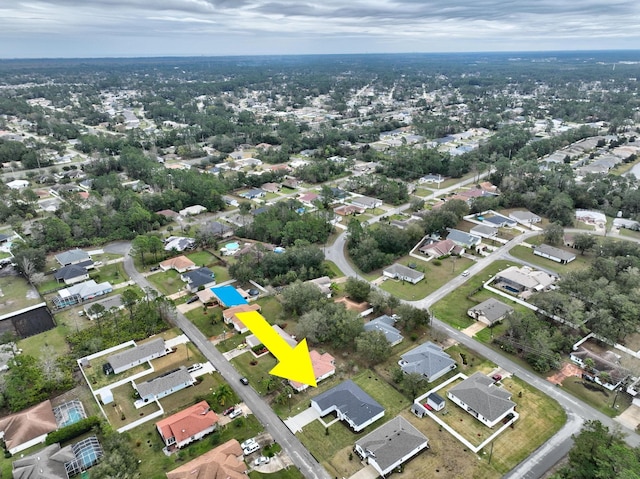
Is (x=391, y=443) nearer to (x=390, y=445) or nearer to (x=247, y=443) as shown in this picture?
(x=390, y=445)

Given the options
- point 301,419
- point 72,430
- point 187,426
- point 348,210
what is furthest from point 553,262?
point 72,430

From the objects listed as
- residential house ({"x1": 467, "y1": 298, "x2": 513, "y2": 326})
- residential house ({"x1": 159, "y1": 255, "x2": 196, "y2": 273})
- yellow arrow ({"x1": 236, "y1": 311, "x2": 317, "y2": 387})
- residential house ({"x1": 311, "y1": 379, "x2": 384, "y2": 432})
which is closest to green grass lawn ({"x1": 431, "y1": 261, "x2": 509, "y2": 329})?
residential house ({"x1": 467, "y1": 298, "x2": 513, "y2": 326})

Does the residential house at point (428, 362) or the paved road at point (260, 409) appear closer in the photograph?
the paved road at point (260, 409)

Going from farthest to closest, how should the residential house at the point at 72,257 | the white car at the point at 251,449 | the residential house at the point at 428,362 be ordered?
the residential house at the point at 72,257 → the residential house at the point at 428,362 → the white car at the point at 251,449

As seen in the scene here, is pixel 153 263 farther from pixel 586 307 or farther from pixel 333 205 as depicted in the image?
pixel 586 307

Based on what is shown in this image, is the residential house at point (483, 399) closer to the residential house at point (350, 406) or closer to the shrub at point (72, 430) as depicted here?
the residential house at point (350, 406)

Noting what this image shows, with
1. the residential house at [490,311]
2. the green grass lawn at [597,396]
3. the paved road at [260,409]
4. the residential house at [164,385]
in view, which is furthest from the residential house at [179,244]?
the green grass lawn at [597,396]
